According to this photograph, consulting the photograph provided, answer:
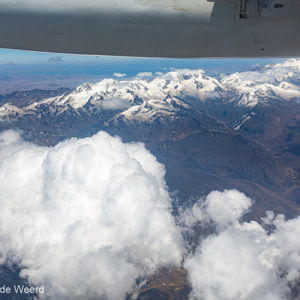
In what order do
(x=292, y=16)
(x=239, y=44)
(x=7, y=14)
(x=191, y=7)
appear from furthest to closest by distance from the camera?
(x=239, y=44) → (x=292, y=16) → (x=191, y=7) → (x=7, y=14)

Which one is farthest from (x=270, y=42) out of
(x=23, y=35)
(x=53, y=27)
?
(x=23, y=35)

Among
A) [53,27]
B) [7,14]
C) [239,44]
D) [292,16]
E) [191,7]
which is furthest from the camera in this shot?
[239,44]

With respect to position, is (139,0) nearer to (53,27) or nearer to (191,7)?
(191,7)

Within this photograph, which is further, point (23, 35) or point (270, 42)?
point (270, 42)

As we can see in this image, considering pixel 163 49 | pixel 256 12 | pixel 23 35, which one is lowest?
pixel 163 49

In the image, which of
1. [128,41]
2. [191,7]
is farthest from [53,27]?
[191,7]

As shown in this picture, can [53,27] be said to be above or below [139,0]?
below

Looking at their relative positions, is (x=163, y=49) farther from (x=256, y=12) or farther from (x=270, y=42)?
(x=270, y=42)
